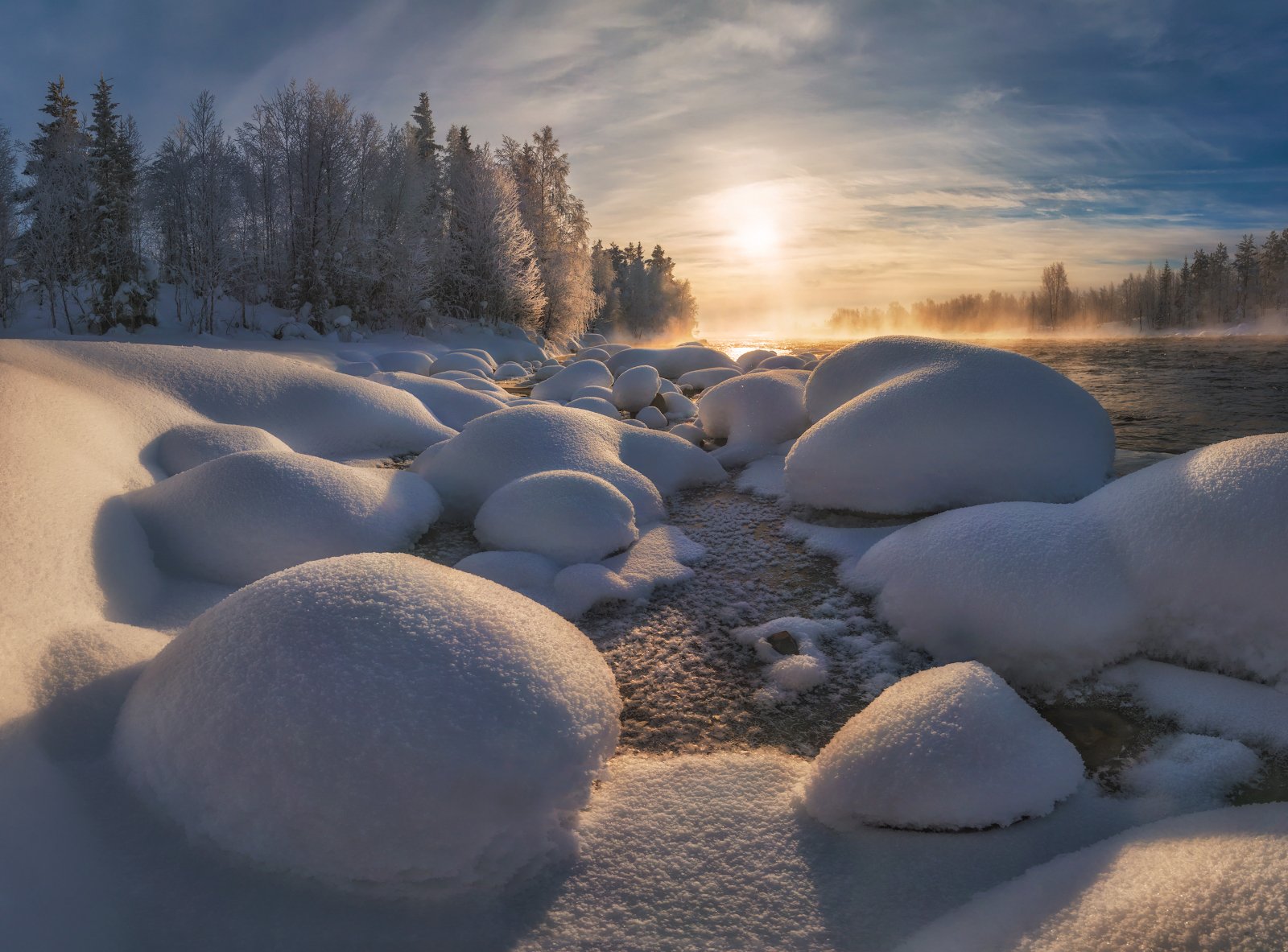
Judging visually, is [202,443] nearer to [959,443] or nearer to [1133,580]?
[959,443]

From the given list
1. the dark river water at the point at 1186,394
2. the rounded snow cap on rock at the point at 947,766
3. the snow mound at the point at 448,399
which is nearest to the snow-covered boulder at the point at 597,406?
the snow mound at the point at 448,399

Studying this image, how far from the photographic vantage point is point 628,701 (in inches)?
111

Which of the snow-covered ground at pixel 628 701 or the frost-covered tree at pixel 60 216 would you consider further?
the frost-covered tree at pixel 60 216

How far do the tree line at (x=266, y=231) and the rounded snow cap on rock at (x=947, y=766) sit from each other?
20.7 meters

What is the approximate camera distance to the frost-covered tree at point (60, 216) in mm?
17453

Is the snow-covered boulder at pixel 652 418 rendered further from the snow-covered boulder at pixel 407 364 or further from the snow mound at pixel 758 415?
the snow-covered boulder at pixel 407 364

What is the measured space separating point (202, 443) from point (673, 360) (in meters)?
11.7

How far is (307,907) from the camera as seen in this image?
1.62 meters

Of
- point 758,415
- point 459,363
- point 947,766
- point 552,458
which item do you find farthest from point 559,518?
point 459,363

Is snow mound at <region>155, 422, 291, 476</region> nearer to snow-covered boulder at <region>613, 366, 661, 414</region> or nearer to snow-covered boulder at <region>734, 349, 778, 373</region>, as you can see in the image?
snow-covered boulder at <region>613, 366, 661, 414</region>

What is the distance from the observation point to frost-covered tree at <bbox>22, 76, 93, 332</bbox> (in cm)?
1745

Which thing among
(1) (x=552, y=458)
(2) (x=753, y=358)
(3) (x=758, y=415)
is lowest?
(1) (x=552, y=458)

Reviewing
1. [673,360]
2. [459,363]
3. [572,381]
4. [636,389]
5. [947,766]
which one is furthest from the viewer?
[673,360]

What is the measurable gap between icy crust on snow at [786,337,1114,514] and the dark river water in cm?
338
